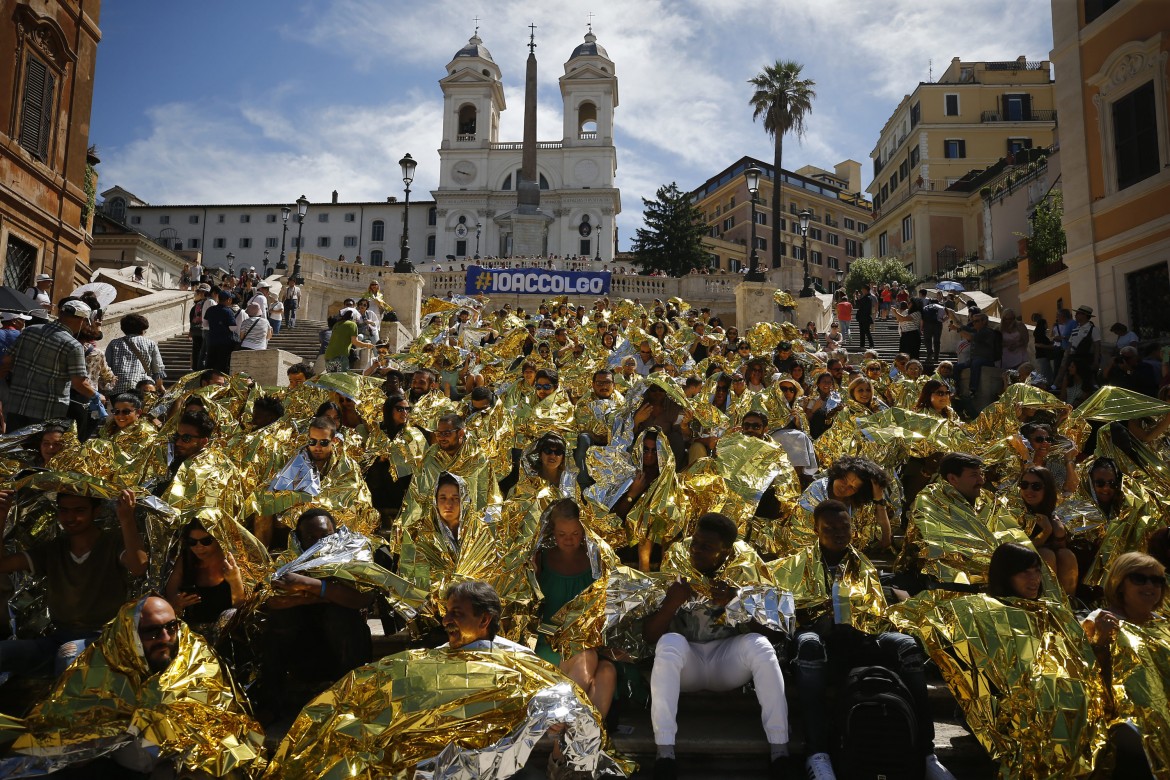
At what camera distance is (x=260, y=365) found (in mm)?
11719

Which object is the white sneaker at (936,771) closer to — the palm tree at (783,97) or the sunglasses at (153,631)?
the sunglasses at (153,631)

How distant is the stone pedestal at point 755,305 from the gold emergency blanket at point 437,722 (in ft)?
64.5

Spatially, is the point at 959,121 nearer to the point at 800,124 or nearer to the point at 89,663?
Result: the point at 800,124

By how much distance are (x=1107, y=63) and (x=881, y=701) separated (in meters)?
17.7

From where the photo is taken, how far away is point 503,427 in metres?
8.00

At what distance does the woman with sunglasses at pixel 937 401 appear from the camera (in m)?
8.29

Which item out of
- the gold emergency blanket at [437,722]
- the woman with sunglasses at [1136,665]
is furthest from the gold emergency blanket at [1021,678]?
the gold emergency blanket at [437,722]

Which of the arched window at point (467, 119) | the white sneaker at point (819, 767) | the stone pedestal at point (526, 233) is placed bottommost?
the white sneaker at point (819, 767)

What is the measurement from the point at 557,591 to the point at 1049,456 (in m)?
4.42

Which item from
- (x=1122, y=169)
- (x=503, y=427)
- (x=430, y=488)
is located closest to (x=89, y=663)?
(x=430, y=488)

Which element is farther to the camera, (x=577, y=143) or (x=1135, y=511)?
(x=577, y=143)

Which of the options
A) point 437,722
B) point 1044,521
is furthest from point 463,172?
point 437,722

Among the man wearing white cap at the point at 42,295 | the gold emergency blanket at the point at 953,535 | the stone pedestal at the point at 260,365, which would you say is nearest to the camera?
the gold emergency blanket at the point at 953,535

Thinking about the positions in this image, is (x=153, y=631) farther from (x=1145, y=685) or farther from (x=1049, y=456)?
(x=1049, y=456)
